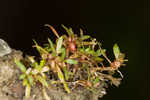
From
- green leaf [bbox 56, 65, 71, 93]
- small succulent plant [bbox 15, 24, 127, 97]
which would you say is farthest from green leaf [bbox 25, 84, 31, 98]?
green leaf [bbox 56, 65, 71, 93]

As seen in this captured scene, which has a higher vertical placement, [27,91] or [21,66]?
[21,66]

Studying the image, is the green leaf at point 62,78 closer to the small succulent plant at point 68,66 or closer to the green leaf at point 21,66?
the small succulent plant at point 68,66

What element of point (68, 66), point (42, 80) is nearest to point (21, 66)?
point (42, 80)

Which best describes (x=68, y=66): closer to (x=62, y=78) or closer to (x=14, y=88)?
(x=62, y=78)

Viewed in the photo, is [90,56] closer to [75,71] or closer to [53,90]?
[75,71]

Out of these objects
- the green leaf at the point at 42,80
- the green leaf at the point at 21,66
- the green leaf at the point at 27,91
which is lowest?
the green leaf at the point at 27,91

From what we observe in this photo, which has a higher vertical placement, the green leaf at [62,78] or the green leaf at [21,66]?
the green leaf at [21,66]

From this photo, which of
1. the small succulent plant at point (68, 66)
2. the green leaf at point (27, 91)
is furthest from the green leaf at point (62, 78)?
the green leaf at point (27, 91)

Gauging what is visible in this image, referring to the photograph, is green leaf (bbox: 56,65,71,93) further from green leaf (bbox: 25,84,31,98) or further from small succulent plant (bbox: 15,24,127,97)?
green leaf (bbox: 25,84,31,98)

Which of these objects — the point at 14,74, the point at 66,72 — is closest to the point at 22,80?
the point at 14,74
